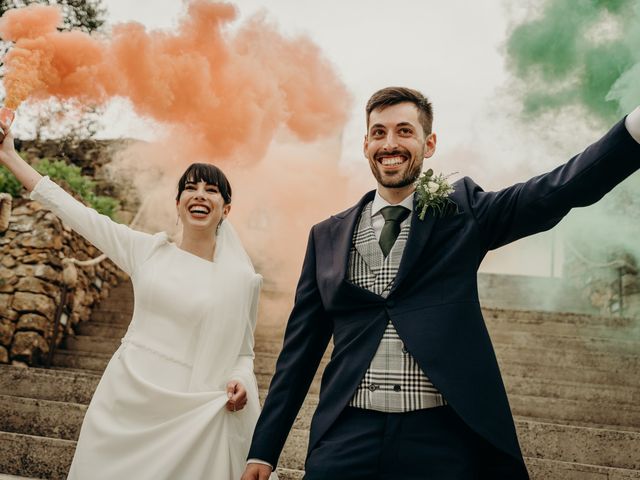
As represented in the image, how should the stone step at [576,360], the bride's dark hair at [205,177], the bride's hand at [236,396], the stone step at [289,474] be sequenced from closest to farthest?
the bride's hand at [236,396], the bride's dark hair at [205,177], the stone step at [289,474], the stone step at [576,360]

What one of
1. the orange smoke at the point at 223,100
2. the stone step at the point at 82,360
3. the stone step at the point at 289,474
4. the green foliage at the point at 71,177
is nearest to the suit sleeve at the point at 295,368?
the stone step at the point at 289,474

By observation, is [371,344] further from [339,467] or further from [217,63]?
[217,63]

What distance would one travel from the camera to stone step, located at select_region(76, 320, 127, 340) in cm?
700

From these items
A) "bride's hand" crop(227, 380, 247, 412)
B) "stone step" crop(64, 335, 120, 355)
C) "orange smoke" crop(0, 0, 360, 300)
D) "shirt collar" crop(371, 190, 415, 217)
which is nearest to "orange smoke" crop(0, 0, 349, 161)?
"orange smoke" crop(0, 0, 360, 300)

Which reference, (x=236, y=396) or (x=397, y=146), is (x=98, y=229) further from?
(x=397, y=146)

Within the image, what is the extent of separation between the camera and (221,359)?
117 inches

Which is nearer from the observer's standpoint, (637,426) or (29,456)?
(29,456)

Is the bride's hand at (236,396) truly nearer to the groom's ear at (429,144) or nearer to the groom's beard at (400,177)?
the groom's beard at (400,177)

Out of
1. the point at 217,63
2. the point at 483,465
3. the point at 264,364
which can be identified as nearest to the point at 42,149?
the point at 217,63

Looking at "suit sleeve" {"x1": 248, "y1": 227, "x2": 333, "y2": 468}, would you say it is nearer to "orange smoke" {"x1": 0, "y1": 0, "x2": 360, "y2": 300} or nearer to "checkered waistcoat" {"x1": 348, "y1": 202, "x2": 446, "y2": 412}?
"checkered waistcoat" {"x1": 348, "y1": 202, "x2": 446, "y2": 412}

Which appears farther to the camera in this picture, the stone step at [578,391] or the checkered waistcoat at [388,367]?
the stone step at [578,391]

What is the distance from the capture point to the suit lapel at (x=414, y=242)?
2057 mm

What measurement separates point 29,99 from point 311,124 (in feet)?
18.3

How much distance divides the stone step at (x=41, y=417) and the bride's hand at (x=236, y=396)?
186cm
